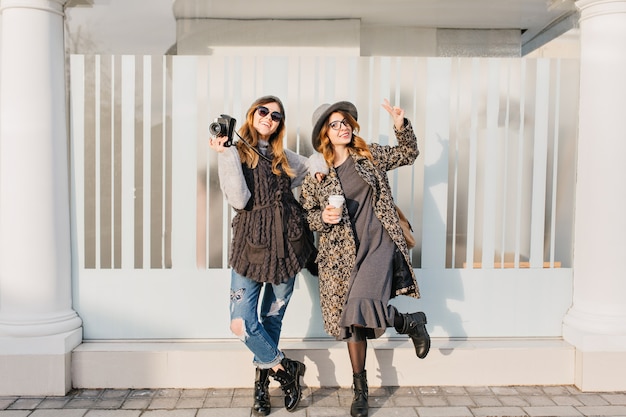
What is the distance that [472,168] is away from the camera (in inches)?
154

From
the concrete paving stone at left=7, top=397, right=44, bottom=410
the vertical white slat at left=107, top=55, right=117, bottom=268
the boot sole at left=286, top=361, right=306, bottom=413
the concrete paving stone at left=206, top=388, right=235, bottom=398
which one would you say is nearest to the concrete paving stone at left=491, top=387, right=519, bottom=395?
the boot sole at left=286, top=361, right=306, bottom=413

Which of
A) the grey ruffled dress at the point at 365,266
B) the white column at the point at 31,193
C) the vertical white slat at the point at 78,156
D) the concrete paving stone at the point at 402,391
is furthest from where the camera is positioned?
the vertical white slat at the point at 78,156

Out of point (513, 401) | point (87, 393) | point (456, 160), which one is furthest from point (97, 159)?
point (513, 401)

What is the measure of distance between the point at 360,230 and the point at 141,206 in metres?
1.60

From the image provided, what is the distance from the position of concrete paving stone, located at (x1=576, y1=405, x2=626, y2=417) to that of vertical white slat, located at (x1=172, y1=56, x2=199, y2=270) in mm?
2663

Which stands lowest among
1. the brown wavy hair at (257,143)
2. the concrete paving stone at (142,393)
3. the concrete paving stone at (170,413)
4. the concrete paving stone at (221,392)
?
the concrete paving stone at (170,413)

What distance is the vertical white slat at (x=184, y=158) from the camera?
3.78 metres

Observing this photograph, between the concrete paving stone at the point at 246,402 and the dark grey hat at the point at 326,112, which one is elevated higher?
the dark grey hat at the point at 326,112

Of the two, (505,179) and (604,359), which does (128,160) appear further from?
(604,359)

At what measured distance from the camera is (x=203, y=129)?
3.82 metres

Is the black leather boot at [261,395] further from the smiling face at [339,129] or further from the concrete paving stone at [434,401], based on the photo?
the smiling face at [339,129]

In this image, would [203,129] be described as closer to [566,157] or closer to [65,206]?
[65,206]

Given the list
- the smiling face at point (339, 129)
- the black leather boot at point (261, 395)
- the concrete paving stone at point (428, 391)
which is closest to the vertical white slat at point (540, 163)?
the concrete paving stone at point (428, 391)

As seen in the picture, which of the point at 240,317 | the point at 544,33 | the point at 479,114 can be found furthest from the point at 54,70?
the point at 544,33
